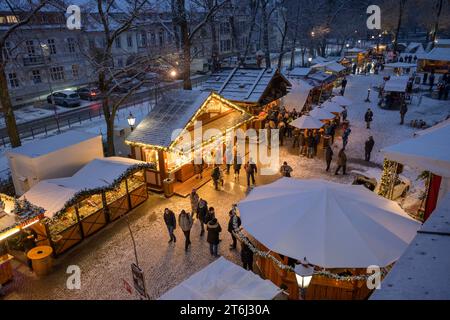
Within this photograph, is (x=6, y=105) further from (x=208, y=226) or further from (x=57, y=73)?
(x=57, y=73)

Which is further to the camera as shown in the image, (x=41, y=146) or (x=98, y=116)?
(x=98, y=116)

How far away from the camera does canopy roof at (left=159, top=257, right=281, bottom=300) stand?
602cm

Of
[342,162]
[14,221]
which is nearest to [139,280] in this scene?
[14,221]

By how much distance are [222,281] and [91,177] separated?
8037mm

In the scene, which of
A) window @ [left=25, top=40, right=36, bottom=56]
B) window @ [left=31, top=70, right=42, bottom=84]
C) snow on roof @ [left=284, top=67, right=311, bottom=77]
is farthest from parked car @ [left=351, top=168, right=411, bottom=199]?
window @ [left=31, top=70, right=42, bottom=84]

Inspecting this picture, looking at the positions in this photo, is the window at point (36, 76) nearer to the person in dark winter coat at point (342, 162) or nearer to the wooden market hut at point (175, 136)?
the wooden market hut at point (175, 136)

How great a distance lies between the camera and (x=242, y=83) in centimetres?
2284

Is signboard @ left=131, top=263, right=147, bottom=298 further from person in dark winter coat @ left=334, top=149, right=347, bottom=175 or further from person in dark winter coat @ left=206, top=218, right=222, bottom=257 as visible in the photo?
person in dark winter coat @ left=334, top=149, right=347, bottom=175

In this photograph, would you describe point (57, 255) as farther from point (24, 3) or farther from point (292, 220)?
point (24, 3)

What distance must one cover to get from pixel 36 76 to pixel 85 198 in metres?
29.9

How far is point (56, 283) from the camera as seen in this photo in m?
9.93

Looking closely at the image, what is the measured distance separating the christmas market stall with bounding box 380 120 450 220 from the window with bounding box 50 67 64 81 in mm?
35849

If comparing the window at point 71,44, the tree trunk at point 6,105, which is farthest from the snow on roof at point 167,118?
the window at point 71,44
